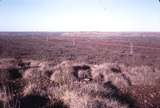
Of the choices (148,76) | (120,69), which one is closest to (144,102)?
(148,76)

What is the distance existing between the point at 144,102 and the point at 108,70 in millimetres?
4488

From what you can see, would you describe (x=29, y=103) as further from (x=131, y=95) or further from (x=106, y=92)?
(x=131, y=95)

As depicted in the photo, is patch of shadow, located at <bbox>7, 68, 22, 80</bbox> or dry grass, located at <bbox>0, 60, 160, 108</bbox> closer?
dry grass, located at <bbox>0, 60, 160, 108</bbox>

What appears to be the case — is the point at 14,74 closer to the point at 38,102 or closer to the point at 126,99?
the point at 38,102

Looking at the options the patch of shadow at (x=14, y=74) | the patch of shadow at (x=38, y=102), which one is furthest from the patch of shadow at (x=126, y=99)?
the patch of shadow at (x=14, y=74)

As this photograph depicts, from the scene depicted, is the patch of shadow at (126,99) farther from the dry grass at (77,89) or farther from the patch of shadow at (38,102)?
the patch of shadow at (38,102)

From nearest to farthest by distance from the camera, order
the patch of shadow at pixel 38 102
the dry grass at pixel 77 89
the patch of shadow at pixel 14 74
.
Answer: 1. the dry grass at pixel 77 89
2. the patch of shadow at pixel 38 102
3. the patch of shadow at pixel 14 74

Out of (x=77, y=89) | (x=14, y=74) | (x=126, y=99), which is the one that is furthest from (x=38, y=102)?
(x=14, y=74)

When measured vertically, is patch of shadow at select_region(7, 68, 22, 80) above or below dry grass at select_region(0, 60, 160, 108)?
below

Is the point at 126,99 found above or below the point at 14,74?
above

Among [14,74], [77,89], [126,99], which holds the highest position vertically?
[77,89]

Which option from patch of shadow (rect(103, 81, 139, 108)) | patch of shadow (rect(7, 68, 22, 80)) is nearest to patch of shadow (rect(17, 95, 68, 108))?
patch of shadow (rect(103, 81, 139, 108))

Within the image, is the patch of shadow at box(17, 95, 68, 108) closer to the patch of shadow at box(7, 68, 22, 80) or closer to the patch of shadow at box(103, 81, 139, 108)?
the patch of shadow at box(103, 81, 139, 108)

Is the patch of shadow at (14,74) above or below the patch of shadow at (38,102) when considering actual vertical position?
below
